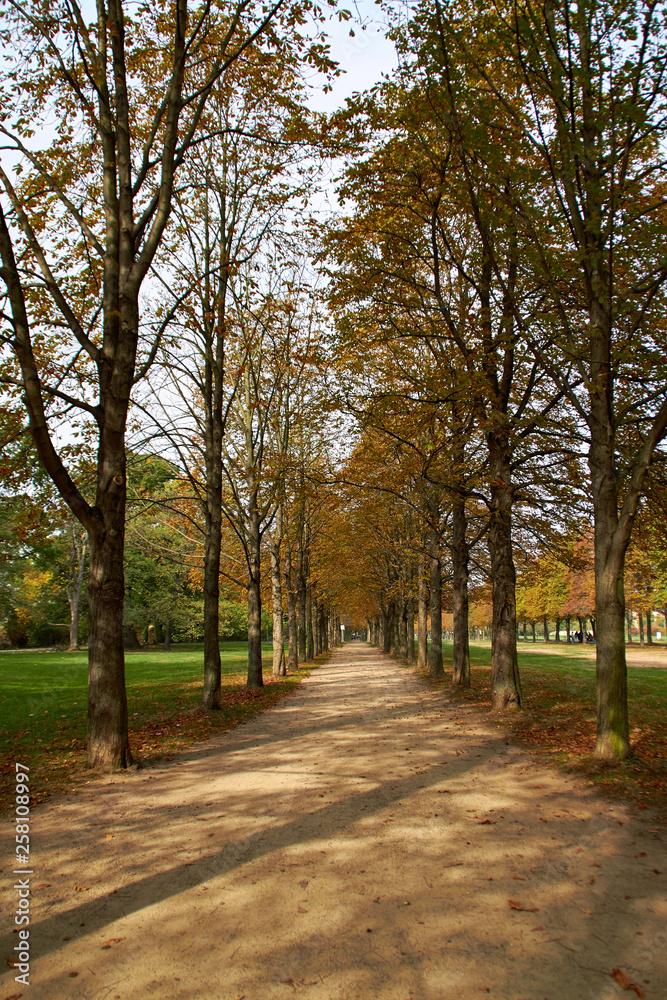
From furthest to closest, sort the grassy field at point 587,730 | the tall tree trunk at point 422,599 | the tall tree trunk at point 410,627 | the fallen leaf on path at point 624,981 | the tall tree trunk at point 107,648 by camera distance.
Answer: the tall tree trunk at point 410,627 → the tall tree trunk at point 422,599 → the tall tree trunk at point 107,648 → the grassy field at point 587,730 → the fallen leaf on path at point 624,981

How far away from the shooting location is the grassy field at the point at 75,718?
755cm

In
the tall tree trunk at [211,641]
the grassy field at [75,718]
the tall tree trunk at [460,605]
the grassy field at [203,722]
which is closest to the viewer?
the grassy field at [203,722]

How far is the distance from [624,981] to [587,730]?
7.39 m

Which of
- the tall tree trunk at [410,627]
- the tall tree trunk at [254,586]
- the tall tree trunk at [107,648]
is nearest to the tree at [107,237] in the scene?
the tall tree trunk at [107,648]

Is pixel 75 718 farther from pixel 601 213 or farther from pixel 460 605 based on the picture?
pixel 601 213

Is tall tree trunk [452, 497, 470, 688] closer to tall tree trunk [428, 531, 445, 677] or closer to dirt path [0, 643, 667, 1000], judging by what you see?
tall tree trunk [428, 531, 445, 677]

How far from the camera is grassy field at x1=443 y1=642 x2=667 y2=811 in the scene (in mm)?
6359

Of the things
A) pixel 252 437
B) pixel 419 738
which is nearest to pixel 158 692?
pixel 252 437

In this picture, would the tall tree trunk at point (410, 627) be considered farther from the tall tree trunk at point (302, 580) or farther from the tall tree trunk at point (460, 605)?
the tall tree trunk at point (460, 605)

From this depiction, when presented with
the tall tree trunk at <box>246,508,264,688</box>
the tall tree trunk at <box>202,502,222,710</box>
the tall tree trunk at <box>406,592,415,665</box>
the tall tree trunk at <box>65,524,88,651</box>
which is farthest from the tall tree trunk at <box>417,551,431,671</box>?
the tall tree trunk at <box>65,524,88,651</box>

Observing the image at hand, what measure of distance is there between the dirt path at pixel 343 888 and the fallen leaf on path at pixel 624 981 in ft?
0.19

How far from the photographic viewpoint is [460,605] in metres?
16.2

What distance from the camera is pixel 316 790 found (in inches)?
246

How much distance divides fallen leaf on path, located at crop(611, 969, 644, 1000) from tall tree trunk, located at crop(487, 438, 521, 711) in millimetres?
8449
